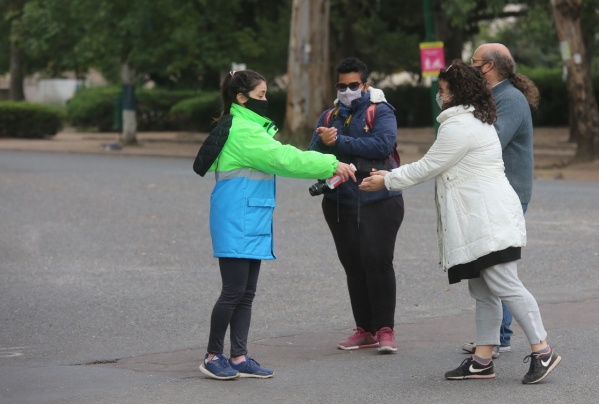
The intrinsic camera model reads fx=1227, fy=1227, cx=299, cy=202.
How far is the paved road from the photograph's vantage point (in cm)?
647

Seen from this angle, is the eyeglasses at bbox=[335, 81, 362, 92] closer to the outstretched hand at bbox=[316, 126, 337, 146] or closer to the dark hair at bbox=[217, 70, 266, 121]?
the outstretched hand at bbox=[316, 126, 337, 146]

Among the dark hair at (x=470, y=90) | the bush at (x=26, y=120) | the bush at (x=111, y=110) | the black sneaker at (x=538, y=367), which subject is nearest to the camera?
the black sneaker at (x=538, y=367)

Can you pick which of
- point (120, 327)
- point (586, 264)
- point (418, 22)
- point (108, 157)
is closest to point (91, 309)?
point (120, 327)

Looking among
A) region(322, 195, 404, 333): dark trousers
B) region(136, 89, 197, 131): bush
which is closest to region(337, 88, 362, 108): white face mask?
region(322, 195, 404, 333): dark trousers

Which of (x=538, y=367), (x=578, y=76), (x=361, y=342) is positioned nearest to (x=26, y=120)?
(x=578, y=76)

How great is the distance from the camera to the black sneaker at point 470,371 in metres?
6.59

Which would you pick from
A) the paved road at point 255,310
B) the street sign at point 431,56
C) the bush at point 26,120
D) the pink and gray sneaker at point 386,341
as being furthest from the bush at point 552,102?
the pink and gray sneaker at point 386,341

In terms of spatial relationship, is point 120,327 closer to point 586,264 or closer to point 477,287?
point 477,287

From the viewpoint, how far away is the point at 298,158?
6.63 metres

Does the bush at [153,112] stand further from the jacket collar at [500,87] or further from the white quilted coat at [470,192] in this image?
the white quilted coat at [470,192]

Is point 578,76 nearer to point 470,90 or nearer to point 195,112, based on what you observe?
point 470,90

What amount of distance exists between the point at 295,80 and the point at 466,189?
81.7 ft

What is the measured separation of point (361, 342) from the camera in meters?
7.60

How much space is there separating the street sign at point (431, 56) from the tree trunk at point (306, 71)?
11.2 feet
